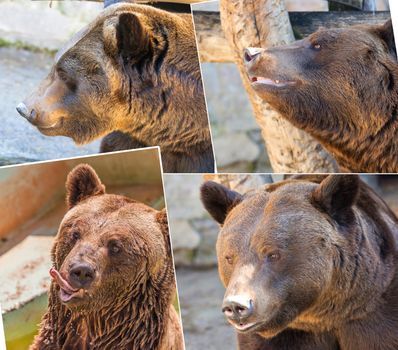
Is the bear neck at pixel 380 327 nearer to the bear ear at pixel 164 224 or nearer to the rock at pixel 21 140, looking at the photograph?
the bear ear at pixel 164 224

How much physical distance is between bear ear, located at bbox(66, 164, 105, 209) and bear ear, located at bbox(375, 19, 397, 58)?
138 cm

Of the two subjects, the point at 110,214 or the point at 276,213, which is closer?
the point at 276,213

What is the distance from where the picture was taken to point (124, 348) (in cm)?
388

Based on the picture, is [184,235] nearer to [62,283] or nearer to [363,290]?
[62,283]

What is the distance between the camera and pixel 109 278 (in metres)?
3.76

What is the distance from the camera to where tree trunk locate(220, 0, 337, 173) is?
369 centimetres

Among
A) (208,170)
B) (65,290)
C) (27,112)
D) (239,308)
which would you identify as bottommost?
(65,290)

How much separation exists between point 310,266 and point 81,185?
48.6 inches

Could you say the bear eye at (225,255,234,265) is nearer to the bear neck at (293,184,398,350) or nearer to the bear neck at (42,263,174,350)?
the bear neck at (293,184,398,350)

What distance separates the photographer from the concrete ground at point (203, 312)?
4523mm

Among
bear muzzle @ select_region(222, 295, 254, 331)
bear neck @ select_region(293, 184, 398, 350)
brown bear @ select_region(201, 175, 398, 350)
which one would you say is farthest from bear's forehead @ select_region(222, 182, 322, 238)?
bear muzzle @ select_region(222, 295, 254, 331)

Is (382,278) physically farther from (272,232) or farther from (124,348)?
(124,348)

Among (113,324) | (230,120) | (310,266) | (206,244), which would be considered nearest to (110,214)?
(113,324)

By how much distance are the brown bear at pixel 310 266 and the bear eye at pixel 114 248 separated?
0.52 m
